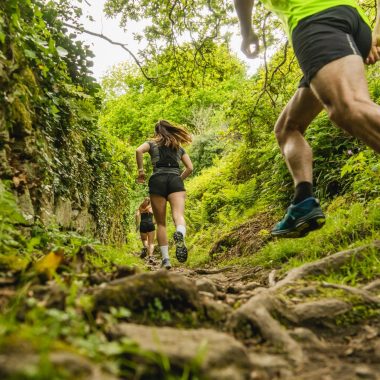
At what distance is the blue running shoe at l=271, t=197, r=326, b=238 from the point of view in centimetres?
259

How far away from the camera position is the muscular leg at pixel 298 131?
2.81 m

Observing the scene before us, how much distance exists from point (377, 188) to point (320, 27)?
2.37 meters

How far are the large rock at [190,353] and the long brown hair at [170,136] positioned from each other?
5.08 m

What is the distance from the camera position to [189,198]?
1441cm

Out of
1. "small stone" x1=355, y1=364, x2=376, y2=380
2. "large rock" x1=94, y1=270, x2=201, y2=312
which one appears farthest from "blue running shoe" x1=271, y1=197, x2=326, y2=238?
"small stone" x1=355, y1=364, x2=376, y2=380

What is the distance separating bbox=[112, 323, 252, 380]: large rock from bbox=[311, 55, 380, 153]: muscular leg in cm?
162

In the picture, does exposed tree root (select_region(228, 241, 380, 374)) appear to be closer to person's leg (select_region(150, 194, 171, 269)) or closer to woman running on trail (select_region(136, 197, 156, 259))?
person's leg (select_region(150, 194, 171, 269))

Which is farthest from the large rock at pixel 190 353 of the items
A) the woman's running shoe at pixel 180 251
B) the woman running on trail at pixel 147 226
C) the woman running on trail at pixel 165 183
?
the woman running on trail at pixel 147 226

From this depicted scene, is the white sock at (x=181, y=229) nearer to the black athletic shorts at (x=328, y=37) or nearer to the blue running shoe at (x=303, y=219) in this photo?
the blue running shoe at (x=303, y=219)

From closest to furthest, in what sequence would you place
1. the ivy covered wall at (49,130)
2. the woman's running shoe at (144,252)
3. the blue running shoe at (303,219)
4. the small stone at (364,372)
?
the small stone at (364,372) < the blue running shoe at (303,219) < the ivy covered wall at (49,130) < the woman's running shoe at (144,252)

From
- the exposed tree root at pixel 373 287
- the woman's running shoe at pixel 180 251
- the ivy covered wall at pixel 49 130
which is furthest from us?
the woman's running shoe at pixel 180 251

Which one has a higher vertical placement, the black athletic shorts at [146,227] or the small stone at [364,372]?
the black athletic shorts at [146,227]

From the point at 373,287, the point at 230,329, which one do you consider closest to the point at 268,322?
the point at 230,329

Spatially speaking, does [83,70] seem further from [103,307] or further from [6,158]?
[103,307]
